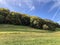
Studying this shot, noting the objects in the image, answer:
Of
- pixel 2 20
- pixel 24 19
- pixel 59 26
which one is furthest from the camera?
pixel 59 26

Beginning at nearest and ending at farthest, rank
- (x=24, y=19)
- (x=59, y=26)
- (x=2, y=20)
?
(x=2, y=20) → (x=24, y=19) → (x=59, y=26)

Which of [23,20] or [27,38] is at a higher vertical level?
[23,20]

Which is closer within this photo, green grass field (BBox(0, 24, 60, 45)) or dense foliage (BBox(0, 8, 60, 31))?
green grass field (BBox(0, 24, 60, 45))

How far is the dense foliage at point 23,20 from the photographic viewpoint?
239 feet

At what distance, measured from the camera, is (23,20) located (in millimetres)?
77000

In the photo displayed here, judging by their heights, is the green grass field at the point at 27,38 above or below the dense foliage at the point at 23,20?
below

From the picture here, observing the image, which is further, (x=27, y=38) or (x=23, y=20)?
(x=23, y=20)

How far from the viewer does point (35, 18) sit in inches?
3051

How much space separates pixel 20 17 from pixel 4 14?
273 inches

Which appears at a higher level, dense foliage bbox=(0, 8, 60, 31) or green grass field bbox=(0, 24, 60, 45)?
dense foliage bbox=(0, 8, 60, 31)

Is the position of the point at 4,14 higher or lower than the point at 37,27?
higher

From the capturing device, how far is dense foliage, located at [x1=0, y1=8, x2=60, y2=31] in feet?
239

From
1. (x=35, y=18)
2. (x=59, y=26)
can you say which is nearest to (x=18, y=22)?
(x=35, y=18)

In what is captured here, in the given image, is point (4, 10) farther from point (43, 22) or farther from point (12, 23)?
point (43, 22)
